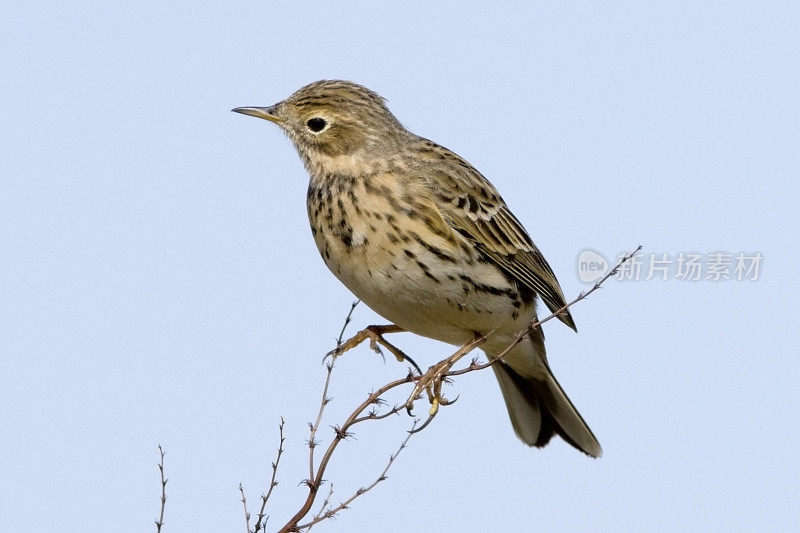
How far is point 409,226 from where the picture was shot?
7.37 meters

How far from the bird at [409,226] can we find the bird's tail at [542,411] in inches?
23.3

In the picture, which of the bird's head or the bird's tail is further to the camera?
the bird's tail

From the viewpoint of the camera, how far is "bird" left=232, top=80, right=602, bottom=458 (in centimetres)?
728

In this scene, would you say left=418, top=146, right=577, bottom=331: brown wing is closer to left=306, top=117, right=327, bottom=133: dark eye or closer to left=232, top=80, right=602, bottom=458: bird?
left=232, top=80, right=602, bottom=458: bird

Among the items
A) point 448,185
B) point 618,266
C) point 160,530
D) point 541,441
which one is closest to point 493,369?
point 541,441

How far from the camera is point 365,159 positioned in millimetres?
7820

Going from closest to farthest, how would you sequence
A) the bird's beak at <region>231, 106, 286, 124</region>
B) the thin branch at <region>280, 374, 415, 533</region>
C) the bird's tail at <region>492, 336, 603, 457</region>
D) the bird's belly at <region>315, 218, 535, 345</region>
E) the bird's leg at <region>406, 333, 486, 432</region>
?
the thin branch at <region>280, 374, 415, 533</region>
the bird's leg at <region>406, 333, 486, 432</region>
the bird's belly at <region>315, 218, 535, 345</region>
the bird's beak at <region>231, 106, 286, 124</region>
the bird's tail at <region>492, 336, 603, 457</region>

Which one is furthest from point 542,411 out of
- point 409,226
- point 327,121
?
point 327,121

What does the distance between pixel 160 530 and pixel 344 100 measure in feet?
13.5

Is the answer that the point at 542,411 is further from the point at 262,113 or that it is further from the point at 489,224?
the point at 262,113

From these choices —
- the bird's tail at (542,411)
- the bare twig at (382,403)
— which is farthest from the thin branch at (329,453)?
the bird's tail at (542,411)

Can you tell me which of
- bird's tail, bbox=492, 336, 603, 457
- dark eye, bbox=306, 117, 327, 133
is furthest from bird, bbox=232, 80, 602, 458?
bird's tail, bbox=492, 336, 603, 457

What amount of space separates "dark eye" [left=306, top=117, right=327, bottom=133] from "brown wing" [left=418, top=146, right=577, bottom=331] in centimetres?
84

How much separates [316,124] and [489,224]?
1465 millimetres
